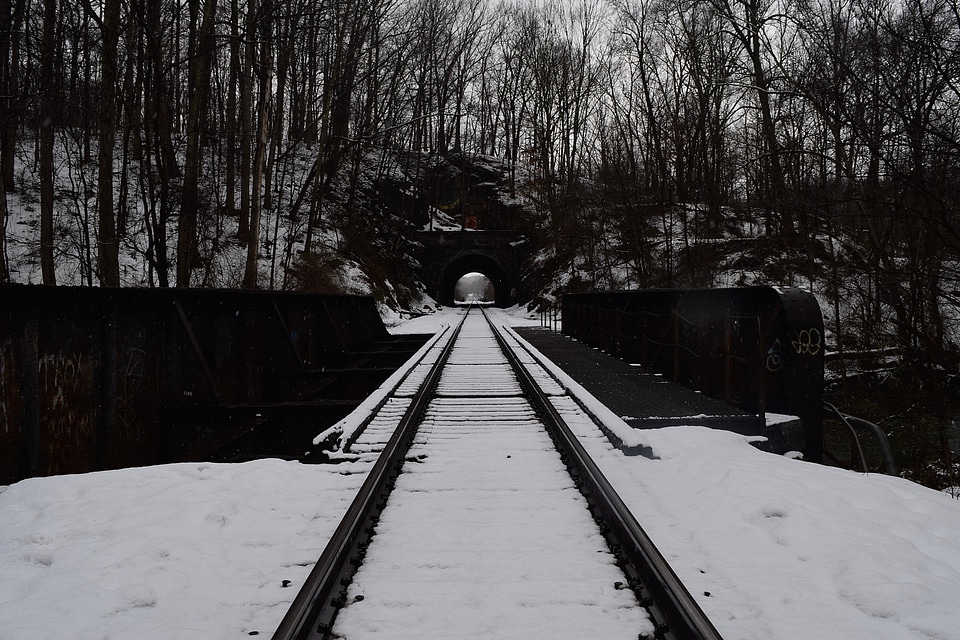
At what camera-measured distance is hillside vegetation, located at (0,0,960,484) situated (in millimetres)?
10352

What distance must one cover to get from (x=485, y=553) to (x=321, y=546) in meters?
0.91

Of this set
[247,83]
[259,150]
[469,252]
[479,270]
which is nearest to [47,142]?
[247,83]

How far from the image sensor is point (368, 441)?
5.20 meters

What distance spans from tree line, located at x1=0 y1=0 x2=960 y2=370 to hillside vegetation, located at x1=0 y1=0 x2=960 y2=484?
0.54 feet

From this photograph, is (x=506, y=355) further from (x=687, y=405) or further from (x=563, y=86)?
(x=563, y=86)

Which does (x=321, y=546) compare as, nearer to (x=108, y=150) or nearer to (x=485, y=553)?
(x=485, y=553)

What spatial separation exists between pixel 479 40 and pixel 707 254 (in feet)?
106

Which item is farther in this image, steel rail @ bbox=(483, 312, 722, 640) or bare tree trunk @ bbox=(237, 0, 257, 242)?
bare tree trunk @ bbox=(237, 0, 257, 242)

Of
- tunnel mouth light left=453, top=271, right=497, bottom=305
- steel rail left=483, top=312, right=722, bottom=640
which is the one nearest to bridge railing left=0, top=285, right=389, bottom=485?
steel rail left=483, top=312, right=722, bottom=640

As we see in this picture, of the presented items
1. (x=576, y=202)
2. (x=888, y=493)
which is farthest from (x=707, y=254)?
(x=888, y=493)

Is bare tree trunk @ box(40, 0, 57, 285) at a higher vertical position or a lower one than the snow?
higher

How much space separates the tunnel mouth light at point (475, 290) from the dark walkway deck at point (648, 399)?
66.5 m

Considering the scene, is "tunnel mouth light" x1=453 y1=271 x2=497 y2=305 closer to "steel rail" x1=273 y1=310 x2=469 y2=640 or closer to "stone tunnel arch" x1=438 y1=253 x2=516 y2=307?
"stone tunnel arch" x1=438 y1=253 x2=516 y2=307

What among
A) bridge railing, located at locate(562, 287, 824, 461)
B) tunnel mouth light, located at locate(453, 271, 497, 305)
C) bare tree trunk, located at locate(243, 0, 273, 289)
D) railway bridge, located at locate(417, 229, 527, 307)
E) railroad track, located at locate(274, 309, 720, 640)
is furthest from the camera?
tunnel mouth light, located at locate(453, 271, 497, 305)
